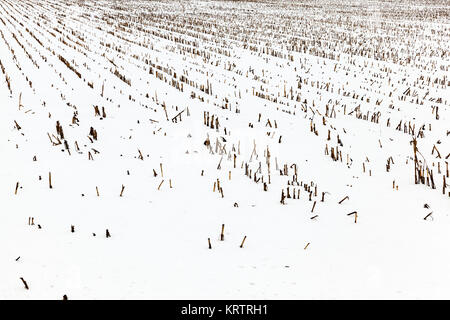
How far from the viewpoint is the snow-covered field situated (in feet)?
8.10

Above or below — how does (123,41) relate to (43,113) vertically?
above

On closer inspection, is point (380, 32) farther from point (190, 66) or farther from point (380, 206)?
point (380, 206)

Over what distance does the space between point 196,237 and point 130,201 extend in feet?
2.55

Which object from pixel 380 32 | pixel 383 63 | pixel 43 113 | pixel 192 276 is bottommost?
pixel 192 276

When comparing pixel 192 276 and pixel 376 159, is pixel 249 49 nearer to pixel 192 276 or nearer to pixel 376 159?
pixel 376 159

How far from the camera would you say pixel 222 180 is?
3.84 metres

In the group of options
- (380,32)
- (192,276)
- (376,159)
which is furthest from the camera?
(380,32)

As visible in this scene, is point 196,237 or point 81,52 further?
point 81,52

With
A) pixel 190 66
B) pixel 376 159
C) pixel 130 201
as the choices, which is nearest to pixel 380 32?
pixel 190 66

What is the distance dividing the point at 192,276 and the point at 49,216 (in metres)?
1.30

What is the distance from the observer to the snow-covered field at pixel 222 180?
8.10ft

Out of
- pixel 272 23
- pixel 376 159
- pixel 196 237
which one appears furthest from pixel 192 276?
pixel 272 23

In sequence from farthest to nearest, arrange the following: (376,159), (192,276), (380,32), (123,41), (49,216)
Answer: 1. (380,32)
2. (123,41)
3. (376,159)
4. (49,216)
5. (192,276)

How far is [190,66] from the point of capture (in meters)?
8.85
